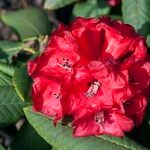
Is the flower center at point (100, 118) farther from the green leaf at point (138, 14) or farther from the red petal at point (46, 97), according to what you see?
the green leaf at point (138, 14)

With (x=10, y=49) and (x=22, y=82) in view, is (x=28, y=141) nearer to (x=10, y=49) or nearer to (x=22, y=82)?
(x=22, y=82)

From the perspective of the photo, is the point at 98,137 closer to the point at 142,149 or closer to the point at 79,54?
the point at 142,149

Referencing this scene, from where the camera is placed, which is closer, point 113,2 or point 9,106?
point 9,106

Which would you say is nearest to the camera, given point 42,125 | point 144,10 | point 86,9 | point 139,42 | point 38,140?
point 139,42

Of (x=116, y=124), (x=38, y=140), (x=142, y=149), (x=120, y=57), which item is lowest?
(x=38, y=140)

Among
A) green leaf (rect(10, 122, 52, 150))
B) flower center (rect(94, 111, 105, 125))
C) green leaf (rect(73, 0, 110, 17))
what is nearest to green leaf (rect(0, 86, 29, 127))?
green leaf (rect(10, 122, 52, 150))

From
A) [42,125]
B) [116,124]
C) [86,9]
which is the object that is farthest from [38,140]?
[86,9]

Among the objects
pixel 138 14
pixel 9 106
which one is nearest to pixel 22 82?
pixel 9 106
